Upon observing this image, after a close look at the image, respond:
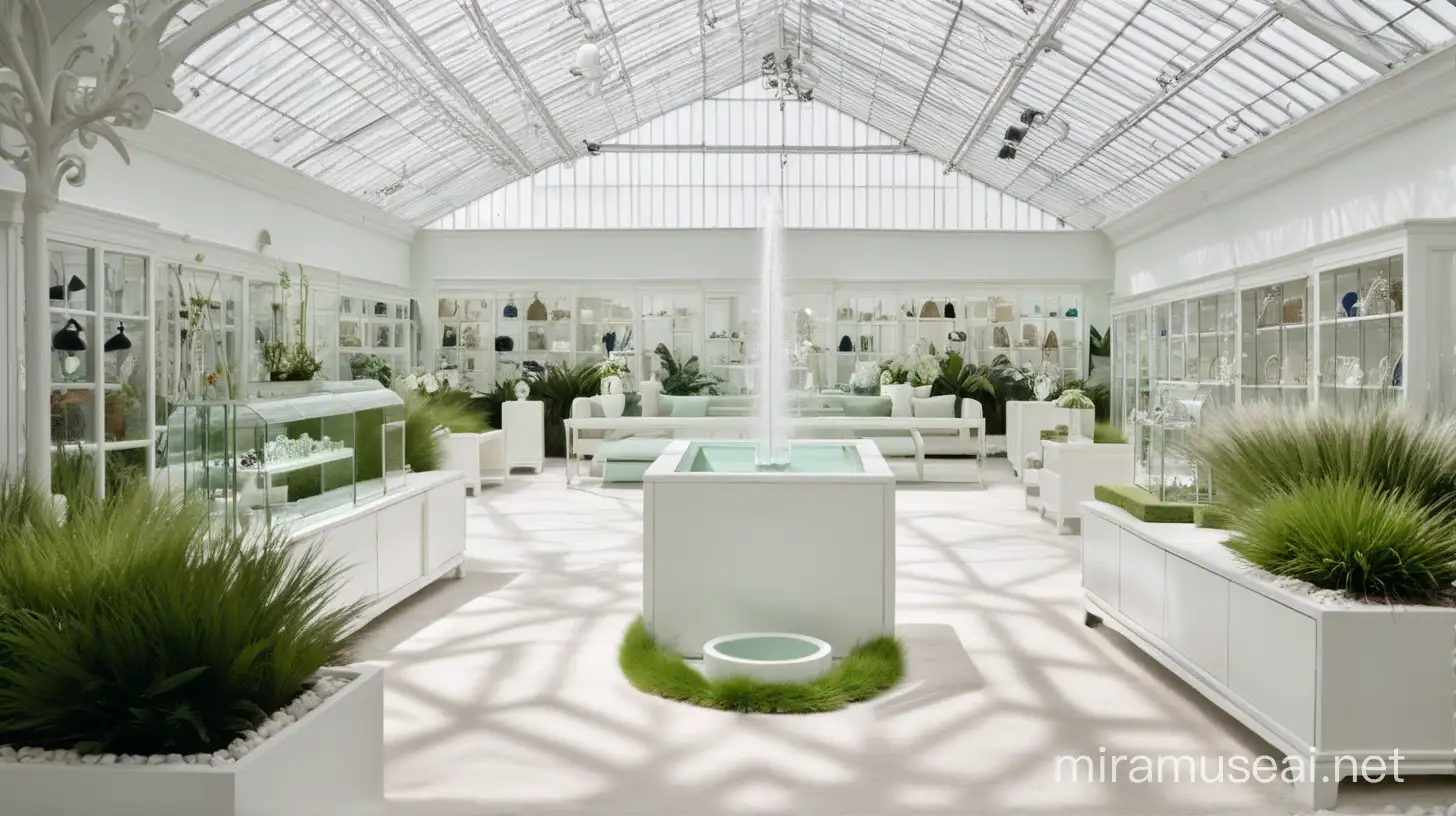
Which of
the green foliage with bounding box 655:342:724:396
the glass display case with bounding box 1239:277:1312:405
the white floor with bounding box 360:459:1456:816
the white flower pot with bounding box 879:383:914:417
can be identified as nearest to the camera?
the white floor with bounding box 360:459:1456:816

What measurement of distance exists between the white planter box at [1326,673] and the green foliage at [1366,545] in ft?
0.46

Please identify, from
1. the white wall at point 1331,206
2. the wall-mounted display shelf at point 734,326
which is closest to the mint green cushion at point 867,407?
the wall-mounted display shelf at point 734,326

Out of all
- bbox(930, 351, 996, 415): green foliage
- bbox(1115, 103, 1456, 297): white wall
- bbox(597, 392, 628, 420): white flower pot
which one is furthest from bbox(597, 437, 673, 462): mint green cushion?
bbox(1115, 103, 1456, 297): white wall

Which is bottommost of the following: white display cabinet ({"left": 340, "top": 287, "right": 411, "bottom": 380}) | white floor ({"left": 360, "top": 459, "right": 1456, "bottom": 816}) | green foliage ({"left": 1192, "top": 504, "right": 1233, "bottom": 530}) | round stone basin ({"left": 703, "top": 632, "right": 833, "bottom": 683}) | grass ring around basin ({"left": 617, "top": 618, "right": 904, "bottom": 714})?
white floor ({"left": 360, "top": 459, "right": 1456, "bottom": 816})

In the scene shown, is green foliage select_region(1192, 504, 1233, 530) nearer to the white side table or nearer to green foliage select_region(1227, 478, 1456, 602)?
green foliage select_region(1227, 478, 1456, 602)

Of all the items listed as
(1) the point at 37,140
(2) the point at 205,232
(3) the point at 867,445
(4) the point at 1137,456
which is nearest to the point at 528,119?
(2) the point at 205,232

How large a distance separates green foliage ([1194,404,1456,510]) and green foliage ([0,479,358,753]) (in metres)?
3.18

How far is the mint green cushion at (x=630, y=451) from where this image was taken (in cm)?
1175

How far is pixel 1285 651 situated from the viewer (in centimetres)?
332

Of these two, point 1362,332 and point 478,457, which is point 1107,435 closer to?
point 1362,332

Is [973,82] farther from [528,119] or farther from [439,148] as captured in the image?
[439,148]

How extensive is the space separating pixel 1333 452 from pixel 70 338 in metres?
5.47

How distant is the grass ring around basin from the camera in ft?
13.4

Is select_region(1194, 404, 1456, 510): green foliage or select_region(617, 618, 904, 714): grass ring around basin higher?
select_region(1194, 404, 1456, 510): green foliage
